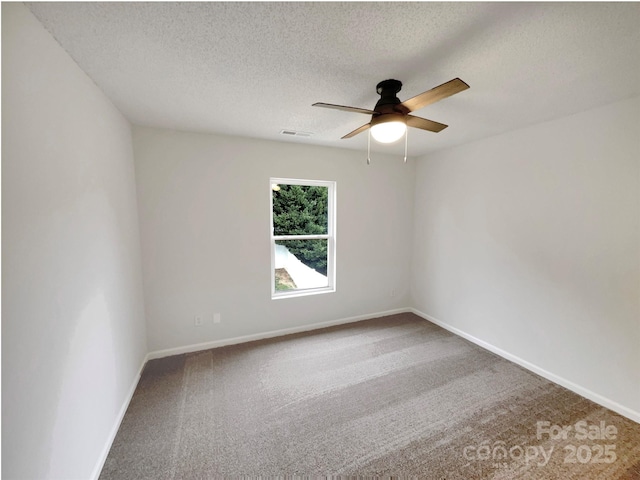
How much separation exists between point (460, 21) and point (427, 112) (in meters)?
1.03

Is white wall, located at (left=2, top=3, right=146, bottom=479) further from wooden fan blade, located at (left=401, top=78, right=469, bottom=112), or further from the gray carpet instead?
wooden fan blade, located at (left=401, top=78, right=469, bottom=112)

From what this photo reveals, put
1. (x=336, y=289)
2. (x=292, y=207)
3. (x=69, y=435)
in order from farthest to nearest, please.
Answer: (x=336, y=289) < (x=292, y=207) < (x=69, y=435)

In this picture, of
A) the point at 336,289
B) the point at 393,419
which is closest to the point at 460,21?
the point at 393,419

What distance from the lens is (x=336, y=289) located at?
11.7 ft

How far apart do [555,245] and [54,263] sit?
142 inches

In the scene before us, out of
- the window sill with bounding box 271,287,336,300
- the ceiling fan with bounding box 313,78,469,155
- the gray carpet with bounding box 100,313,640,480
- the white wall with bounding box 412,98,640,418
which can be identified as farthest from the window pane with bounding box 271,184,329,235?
the ceiling fan with bounding box 313,78,469,155

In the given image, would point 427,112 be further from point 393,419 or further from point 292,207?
point 393,419

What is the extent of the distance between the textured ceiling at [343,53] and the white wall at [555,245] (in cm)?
38

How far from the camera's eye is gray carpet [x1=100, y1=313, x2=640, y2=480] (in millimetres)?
1578

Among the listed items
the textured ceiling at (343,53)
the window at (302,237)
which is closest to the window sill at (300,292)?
the window at (302,237)

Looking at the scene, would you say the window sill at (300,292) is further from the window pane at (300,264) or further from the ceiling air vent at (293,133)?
the ceiling air vent at (293,133)

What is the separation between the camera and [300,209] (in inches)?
133

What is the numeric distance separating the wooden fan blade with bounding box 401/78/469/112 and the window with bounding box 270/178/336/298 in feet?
6.35

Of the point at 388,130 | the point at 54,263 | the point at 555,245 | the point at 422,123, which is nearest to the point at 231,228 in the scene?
the point at 54,263
